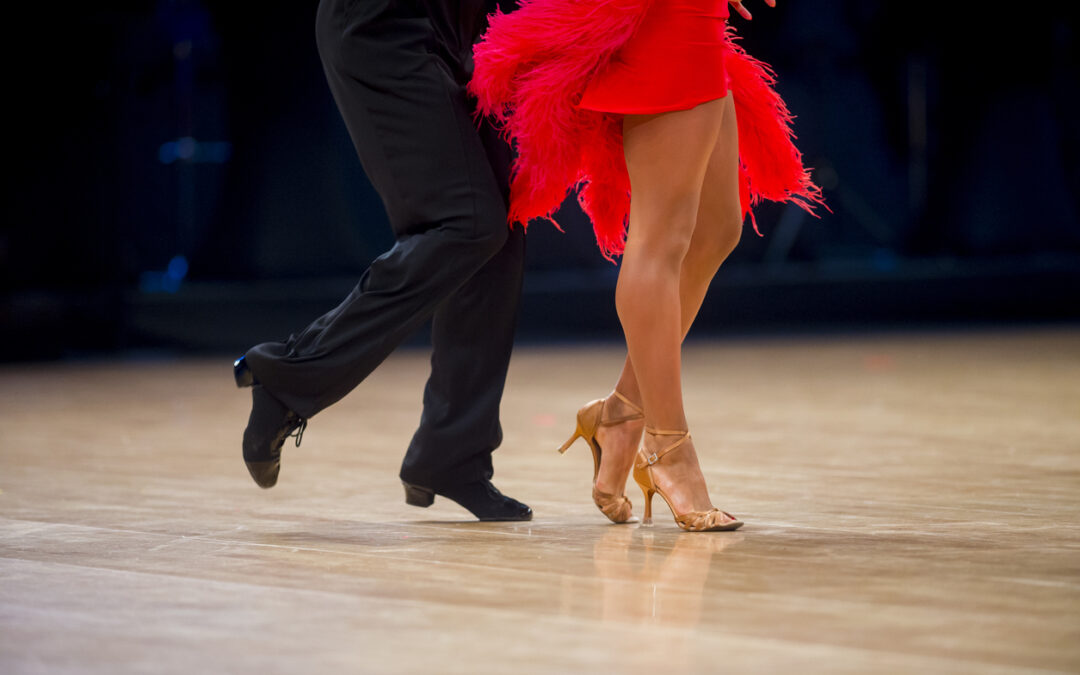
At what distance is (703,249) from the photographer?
1918 mm

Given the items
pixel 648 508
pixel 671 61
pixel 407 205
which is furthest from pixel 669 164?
pixel 648 508

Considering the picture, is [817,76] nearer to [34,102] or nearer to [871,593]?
[34,102]

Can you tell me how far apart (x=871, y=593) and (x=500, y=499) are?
0.64 metres

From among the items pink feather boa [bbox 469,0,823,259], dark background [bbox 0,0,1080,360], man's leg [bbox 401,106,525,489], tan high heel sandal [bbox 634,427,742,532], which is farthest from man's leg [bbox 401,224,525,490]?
dark background [bbox 0,0,1080,360]

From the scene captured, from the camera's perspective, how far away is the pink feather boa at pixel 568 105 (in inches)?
70.2

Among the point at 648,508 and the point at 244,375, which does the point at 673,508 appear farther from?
the point at 244,375

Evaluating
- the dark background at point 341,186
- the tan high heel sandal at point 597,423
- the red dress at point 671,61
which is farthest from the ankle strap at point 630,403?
the dark background at point 341,186

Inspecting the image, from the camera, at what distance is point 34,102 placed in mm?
5344

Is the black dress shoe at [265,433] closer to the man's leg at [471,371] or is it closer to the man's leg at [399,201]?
→ the man's leg at [399,201]

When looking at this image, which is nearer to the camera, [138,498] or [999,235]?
[138,498]

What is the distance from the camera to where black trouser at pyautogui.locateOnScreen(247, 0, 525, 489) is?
5.87 feet

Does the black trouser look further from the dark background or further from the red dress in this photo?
the dark background

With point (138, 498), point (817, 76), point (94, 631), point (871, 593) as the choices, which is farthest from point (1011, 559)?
point (817, 76)

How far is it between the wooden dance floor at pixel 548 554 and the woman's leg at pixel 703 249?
9cm
